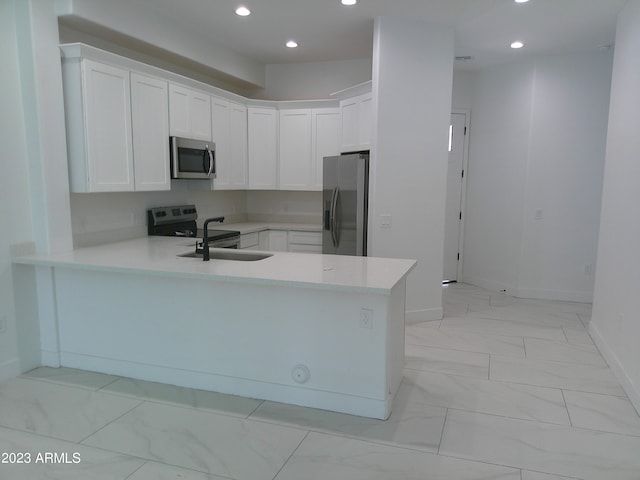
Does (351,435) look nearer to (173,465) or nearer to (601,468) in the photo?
(173,465)

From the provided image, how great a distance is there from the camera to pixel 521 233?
581cm

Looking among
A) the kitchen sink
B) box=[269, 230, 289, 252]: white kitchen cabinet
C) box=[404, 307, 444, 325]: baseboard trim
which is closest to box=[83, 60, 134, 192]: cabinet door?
the kitchen sink

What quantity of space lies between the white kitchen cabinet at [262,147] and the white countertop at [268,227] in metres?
0.48

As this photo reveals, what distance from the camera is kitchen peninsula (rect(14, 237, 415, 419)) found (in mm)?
2781

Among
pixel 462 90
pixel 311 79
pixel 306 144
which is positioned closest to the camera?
pixel 306 144

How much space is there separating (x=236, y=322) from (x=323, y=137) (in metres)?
3.24

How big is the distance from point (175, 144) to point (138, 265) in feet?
5.40

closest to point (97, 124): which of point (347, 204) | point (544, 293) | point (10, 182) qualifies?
point (10, 182)

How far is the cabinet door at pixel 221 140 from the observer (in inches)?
197

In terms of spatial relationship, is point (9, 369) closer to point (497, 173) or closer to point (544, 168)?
point (497, 173)

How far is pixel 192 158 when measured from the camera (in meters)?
4.54

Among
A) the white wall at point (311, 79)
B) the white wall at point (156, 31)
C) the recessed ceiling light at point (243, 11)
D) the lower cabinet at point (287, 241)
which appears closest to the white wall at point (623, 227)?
the white wall at point (311, 79)

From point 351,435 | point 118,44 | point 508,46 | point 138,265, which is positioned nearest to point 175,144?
point 118,44

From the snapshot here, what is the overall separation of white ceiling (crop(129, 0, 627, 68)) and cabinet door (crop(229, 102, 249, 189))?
711 millimetres
